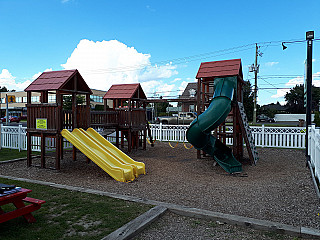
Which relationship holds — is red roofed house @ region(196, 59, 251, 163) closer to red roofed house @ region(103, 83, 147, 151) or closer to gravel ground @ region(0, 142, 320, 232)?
gravel ground @ region(0, 142, 320, 232)

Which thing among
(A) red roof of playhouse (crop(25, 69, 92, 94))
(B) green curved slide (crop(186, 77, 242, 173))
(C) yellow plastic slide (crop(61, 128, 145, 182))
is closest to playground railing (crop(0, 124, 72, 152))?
(A) red roof of playhouse (crop(25, 69, 92, 94))

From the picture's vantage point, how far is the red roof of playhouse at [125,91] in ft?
43.7

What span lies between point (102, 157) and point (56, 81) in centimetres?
322

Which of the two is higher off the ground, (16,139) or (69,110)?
(69,110)

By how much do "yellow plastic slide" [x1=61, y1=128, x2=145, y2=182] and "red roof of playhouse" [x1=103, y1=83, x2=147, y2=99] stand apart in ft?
15.4

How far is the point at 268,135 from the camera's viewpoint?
14.9 metres

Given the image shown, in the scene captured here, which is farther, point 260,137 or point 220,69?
point 260,137

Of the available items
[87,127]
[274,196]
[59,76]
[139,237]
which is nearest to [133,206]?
[139,237]

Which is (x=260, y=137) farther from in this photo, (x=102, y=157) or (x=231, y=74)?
(x=102, y=157)

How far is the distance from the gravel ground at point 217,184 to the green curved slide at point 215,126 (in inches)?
15.5

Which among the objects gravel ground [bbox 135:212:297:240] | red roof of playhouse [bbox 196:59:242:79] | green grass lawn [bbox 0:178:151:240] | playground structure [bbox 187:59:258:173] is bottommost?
gravel ground [bbox 135:212:297:240]

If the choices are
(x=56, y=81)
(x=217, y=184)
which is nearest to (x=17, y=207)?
(x=217, y=184)

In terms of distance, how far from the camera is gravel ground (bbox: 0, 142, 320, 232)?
4.74m

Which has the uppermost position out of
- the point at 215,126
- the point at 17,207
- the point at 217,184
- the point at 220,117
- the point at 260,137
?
the point at 220,117
